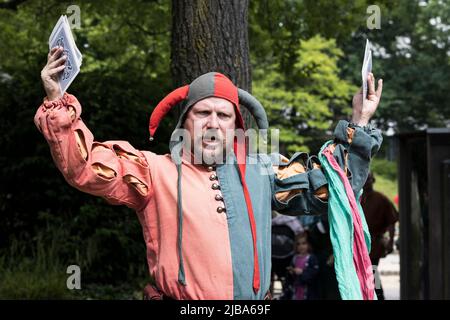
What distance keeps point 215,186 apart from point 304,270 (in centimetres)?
612

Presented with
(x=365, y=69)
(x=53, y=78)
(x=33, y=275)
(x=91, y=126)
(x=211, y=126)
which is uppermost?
(x=91, y=126)

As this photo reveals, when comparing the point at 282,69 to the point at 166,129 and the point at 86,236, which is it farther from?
the point at 86,236

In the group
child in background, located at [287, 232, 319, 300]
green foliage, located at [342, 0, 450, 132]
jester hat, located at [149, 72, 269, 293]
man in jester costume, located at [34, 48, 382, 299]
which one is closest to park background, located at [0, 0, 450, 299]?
child in background, located at [287, 232, 319, 300]

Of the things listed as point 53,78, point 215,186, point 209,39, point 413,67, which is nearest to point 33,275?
point 209,39

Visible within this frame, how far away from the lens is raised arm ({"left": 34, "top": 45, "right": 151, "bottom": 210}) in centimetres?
334

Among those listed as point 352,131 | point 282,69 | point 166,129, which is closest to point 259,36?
point 282,69

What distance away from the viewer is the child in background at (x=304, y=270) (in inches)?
376

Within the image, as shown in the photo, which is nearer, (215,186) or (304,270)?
(215,186)

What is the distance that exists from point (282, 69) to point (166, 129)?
1.59 meters

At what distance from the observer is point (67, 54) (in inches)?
135

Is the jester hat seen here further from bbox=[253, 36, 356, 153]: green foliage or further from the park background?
bbox=[253, 36, 356, 153]: green foliage

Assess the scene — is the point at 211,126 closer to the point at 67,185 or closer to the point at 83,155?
the point at 83,155

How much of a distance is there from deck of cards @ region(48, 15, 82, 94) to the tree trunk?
1.79 metres

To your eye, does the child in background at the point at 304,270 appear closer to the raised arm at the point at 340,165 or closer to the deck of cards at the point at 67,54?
the raised arm at the point at 340,165
